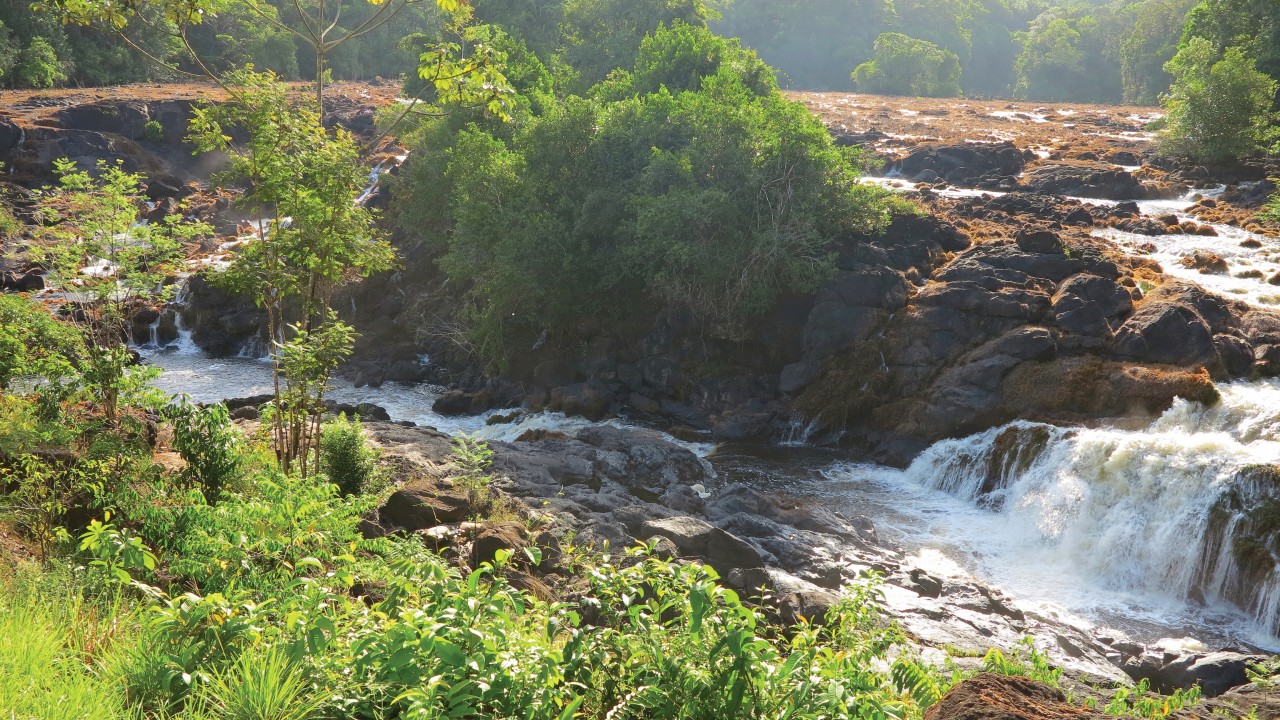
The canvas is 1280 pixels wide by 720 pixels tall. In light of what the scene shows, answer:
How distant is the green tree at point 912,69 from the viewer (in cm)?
6738

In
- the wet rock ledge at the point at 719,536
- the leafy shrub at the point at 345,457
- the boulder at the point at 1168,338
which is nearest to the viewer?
the wet rock ledge at the point at 719,536

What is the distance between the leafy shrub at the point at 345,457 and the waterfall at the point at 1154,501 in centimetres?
1010

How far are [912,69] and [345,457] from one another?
67.8 metres

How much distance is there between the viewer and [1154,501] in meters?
13.1

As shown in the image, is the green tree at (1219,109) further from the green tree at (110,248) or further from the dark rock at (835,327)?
the green tree at (110,248)

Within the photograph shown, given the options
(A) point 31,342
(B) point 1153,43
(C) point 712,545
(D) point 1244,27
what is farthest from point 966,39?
(A) point 31,342

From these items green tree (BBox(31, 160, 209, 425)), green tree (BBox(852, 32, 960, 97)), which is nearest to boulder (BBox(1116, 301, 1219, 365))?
green tree (BBox(31, 160, 209, 425))

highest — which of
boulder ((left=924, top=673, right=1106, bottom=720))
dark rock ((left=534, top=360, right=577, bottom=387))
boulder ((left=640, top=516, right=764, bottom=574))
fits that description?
boulder ((left=924, top=673, right=1106, bottom=720))

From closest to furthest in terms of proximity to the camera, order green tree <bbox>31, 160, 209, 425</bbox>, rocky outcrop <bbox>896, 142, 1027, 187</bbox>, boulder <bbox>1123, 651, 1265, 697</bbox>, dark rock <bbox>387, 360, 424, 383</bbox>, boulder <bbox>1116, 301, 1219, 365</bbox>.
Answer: boulder <bbox>1123, 651, 1265, 697</bbox>, green tree <bbox>31, 160, 209, 425</bbox>, boulder <bbox>1116, 301, 1219, 365</bbox>, dark rock <bbox>387, 360, 424, 383</bbox>, rocky outcrop <bbox>896, 142, 1027, 187</bbox>

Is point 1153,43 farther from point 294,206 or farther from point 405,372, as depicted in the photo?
point 294,206

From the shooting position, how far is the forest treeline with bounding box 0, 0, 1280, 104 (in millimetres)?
36031

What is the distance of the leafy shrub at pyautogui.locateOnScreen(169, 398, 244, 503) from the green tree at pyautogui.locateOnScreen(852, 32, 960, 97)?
2712 inches

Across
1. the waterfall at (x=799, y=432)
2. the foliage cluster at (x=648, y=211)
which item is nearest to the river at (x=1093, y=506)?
the waterfall at (x=799, y=432)

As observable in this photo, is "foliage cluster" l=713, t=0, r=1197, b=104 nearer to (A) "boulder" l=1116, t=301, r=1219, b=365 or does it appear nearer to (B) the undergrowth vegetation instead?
(A) "boulder" l=1116, t=301, r=1219, b=365
